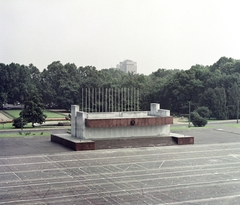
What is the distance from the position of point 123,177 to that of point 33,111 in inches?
975

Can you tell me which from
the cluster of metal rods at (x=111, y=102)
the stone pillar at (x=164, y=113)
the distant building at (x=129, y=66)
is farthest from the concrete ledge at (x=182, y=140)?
Result: the distant building at (x=129, y=66)

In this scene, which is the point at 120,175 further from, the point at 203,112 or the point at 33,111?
the point at 203,112

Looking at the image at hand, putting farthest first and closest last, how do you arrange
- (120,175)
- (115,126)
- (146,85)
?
(146,85)
(115,126)
(120,175)

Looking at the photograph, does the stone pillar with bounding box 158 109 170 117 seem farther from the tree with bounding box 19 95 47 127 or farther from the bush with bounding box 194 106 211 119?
the bush with bounding box 194 106 211 119

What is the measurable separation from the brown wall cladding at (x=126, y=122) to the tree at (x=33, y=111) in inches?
652

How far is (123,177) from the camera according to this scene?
1722cm

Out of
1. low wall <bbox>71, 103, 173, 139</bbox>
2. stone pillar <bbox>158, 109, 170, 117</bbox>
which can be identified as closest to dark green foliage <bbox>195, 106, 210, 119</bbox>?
stone pillar <bbox>158, 109, 170, 117</bbox>

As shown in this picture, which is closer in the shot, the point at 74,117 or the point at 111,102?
the point at 74,117

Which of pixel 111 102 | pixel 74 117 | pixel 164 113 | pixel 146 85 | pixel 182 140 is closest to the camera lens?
pixel 74 117

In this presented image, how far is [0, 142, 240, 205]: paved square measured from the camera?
14180 millimetres

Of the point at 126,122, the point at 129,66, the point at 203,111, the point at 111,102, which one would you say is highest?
the point at 129,66

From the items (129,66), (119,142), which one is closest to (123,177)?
(119,142)

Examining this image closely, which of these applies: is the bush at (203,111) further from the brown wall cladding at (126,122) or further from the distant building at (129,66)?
the distant building at (129,66)

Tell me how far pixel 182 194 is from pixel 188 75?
40.5 meters
